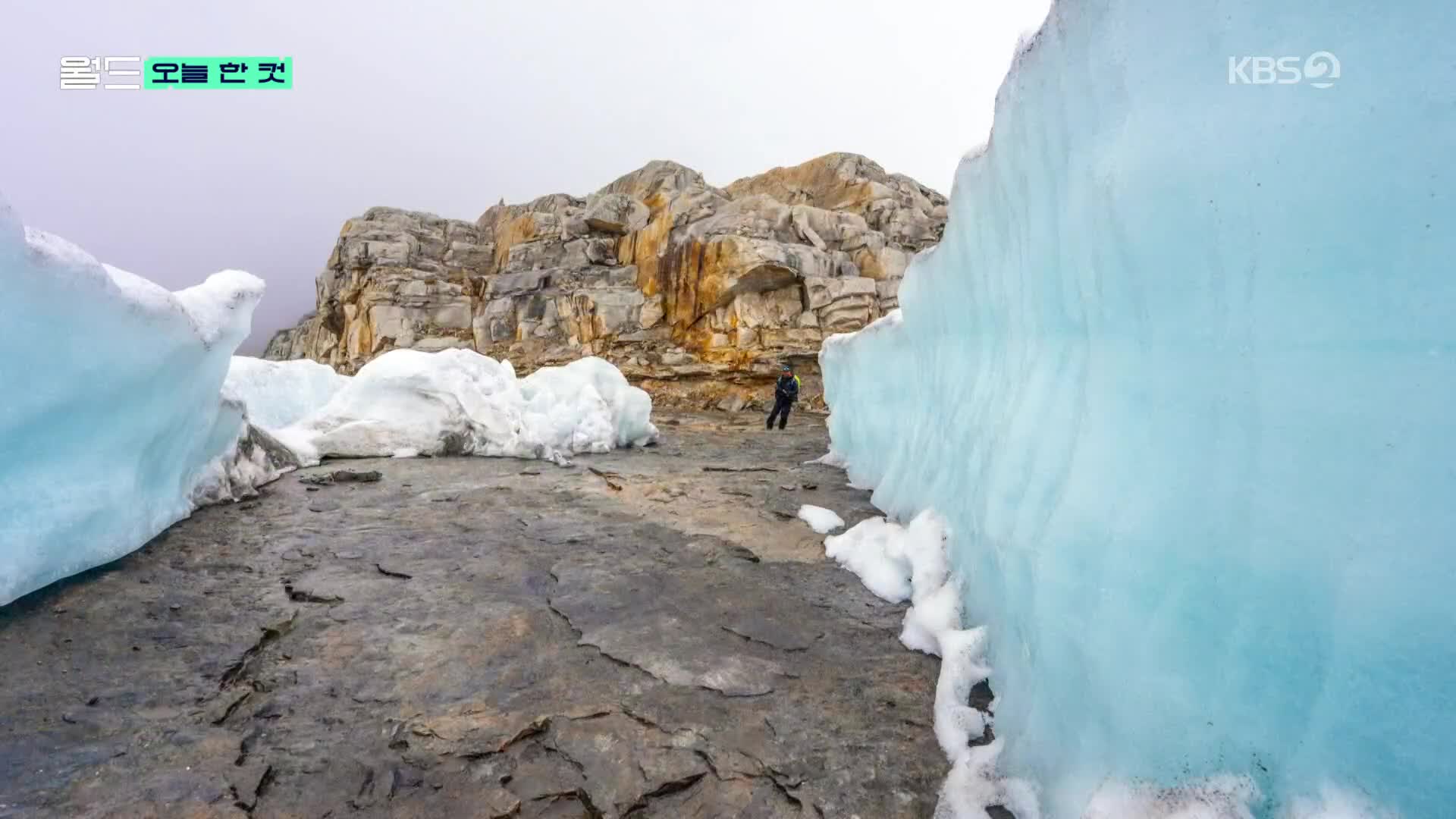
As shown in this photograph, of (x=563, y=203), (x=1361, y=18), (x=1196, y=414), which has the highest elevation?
(x=563, y=203)

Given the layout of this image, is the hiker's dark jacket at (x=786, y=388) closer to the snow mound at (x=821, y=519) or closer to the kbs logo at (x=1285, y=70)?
the snow mound at (x=821, y=519)

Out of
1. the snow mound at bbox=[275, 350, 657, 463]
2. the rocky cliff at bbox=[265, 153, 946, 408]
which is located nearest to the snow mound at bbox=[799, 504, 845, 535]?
the snow mound at bbox=[275, 350, 657, 463]

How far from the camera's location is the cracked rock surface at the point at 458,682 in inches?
62.4

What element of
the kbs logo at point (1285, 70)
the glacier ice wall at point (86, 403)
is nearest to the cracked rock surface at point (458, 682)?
the glacier ice wall at point (86, 403)

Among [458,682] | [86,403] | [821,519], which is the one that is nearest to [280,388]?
[86,403]

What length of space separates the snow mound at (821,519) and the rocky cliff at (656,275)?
1272cm

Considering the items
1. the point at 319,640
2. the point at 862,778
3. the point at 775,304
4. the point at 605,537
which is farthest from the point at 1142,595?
Answer: the point at 775,304

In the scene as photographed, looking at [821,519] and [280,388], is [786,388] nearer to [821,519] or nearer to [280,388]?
[821,519]

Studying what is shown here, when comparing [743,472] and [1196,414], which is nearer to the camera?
[1196,414]

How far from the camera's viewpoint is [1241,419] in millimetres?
1391

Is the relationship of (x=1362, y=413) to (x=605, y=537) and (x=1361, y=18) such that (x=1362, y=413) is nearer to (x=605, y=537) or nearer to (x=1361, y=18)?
(x=1361, y=18)

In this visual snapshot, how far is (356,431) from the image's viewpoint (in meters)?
6.89

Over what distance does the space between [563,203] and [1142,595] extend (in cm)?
2688

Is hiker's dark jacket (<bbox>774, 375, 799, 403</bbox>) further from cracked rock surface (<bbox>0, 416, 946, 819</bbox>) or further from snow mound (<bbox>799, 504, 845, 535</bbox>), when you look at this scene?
cracked rock surface (<bbox>0, 416, 946, 819</bbox>)
